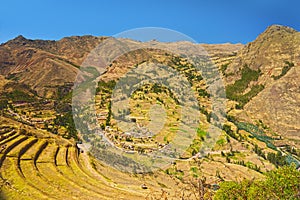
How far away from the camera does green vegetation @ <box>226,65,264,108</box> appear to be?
14332 centimetres

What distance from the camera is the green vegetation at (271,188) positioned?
705 inches

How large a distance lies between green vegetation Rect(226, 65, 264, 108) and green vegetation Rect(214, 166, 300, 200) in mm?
120499

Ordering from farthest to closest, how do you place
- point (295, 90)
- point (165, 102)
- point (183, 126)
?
point (295, 90) → point (165, 102) → point (183, 126)

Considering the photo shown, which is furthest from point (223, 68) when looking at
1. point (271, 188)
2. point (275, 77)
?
point (271, 188)

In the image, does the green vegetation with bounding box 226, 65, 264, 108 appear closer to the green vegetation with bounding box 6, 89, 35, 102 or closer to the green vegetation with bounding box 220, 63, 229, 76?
the green vegetation with bounding box 220, 63, 229, 76

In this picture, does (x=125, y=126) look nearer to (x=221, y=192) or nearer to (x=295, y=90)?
(x=221, y=192)

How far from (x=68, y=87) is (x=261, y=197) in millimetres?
138008

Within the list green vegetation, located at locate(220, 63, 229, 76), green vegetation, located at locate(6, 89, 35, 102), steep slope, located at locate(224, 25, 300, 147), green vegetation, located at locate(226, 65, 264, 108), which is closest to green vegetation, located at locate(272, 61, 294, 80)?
steep slope, located at locate(224, 25, 300, 147)

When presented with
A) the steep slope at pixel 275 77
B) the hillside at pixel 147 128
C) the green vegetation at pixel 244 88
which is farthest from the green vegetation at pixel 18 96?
the green vegetation at pixel 244 88

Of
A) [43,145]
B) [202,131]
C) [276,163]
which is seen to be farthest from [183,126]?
[43,145]

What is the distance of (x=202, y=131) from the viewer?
2837 inches

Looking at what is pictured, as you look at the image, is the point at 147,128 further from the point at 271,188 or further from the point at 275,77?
the point at 275,77

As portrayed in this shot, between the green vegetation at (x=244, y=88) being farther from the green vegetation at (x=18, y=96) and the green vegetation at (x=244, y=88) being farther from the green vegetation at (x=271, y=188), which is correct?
the green vegetation at (x=271, y=188)

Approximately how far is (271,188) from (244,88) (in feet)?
477
